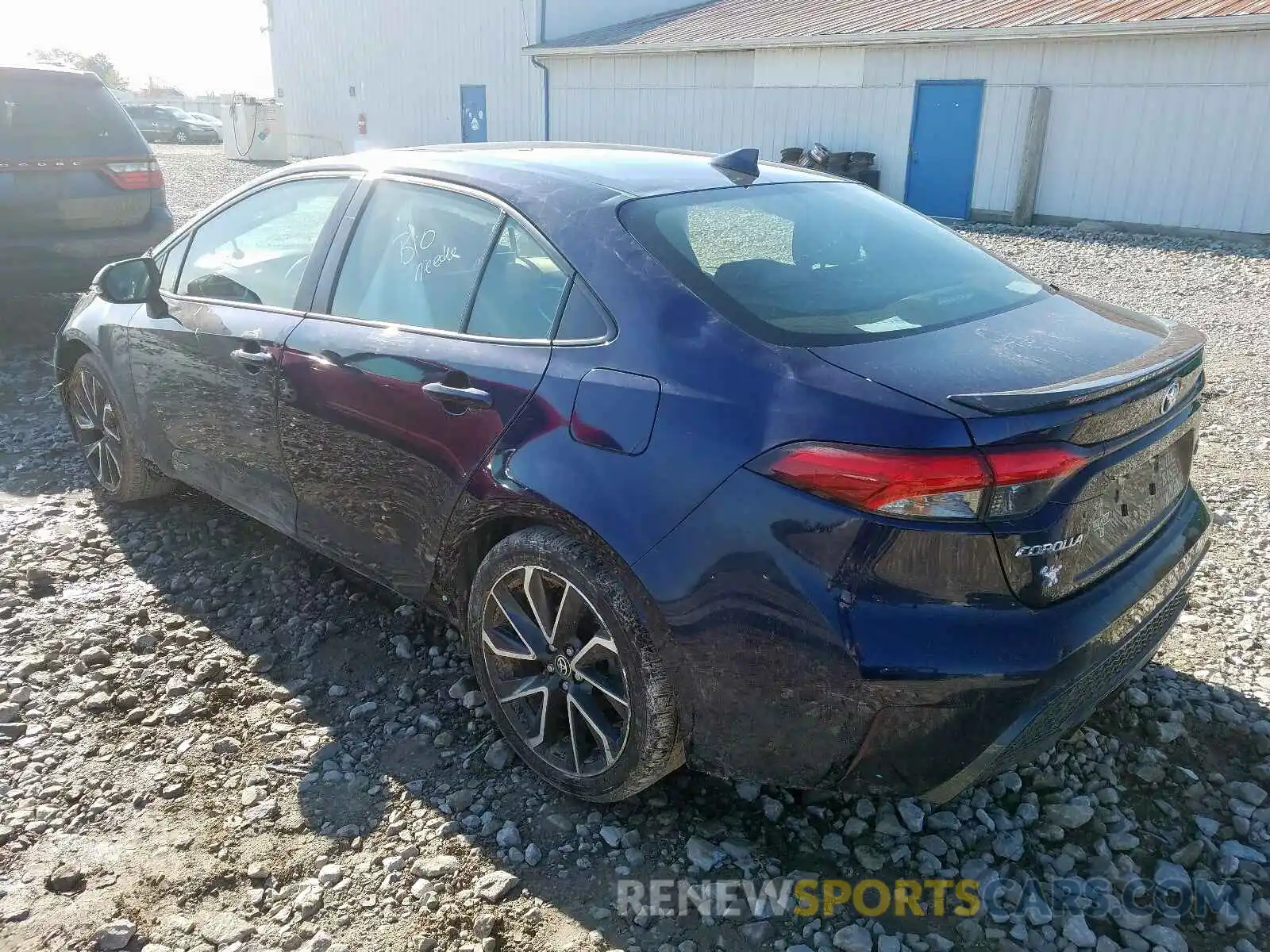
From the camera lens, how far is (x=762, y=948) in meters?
2.27

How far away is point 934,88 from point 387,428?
16.8 meters

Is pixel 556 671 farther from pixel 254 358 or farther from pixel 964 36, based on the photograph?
pixel 964 36

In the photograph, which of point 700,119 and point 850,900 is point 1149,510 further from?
point 700,119

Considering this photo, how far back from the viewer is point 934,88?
1719cm

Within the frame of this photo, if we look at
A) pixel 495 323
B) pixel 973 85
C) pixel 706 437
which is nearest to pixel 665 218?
pixel 495 323

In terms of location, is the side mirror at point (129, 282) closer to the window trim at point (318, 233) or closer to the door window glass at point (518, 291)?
the window trim at point (318, 233)

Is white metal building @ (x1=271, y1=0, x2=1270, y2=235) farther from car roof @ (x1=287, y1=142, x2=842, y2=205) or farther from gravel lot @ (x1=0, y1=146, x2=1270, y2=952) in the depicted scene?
car roof @ (x1=287, y1=142, x2=842, y2=205)

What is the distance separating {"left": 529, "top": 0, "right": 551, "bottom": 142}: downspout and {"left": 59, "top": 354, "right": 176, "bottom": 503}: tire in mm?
20747

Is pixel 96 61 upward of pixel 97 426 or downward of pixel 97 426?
upward

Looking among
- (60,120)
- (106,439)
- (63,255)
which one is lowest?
(106,439)

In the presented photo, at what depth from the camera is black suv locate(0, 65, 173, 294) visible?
6.73m

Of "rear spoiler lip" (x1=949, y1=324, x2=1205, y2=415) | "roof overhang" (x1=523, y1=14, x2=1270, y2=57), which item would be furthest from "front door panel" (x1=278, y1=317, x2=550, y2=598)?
"roof overhang" (x1=523, y1=14, x2=1270, y2=57)

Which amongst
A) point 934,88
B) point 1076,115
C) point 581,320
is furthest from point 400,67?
point 581,320

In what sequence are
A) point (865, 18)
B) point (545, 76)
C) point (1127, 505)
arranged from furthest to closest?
1. point (545, 76)
2. point (865, 18)
3. point (1127, 505)
